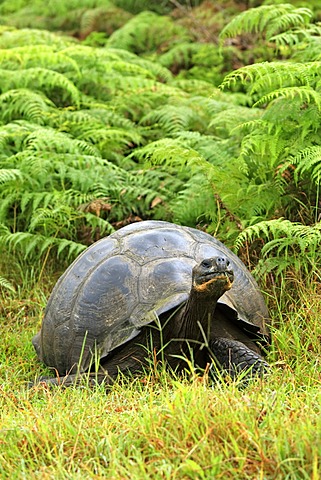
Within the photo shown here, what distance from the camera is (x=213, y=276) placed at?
3.79 metres

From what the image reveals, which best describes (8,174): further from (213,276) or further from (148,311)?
(213,276)

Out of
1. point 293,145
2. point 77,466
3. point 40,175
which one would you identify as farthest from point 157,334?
point 40,175

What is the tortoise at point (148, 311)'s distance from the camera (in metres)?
4.18

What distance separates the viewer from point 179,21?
11.1 meters

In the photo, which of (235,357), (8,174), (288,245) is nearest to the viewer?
(235,357)

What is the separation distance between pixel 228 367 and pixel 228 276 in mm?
652

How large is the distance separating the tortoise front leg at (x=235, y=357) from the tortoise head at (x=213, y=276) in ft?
1.49

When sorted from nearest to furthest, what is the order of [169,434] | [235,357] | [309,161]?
[169,434] → [235,357] → [309,161]

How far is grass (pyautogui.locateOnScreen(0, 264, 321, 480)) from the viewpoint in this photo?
2.71m

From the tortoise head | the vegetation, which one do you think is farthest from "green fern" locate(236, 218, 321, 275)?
the tortoise head

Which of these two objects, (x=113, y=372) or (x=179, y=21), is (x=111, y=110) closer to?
(x=179, y=21)

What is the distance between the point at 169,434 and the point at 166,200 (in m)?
3.91

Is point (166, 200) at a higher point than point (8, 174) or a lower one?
lower

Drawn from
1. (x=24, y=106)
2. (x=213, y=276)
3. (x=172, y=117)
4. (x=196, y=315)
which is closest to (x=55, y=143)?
(x=24, y=106)
